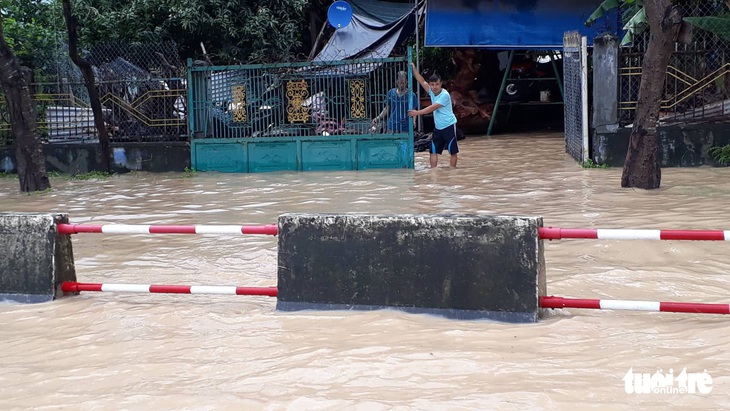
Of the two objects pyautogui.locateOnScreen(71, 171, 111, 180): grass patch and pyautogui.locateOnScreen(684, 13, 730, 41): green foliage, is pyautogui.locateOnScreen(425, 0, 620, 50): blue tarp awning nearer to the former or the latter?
pyautogui.locateOnScreen(684, 13, 730, 41): green foliage

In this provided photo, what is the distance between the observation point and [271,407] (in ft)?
13.0

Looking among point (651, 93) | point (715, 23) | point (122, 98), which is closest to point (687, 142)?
point (715, 23)

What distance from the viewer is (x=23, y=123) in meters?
13.0

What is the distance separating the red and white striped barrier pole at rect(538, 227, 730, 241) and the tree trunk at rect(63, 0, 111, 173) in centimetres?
1167

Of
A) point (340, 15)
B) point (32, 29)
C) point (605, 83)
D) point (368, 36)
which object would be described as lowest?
point (605, 83)

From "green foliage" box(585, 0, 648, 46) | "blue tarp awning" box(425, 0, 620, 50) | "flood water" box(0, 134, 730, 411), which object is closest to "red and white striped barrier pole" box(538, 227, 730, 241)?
"flood water" box(0, 134, 730, 411)

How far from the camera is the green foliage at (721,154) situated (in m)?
13.0

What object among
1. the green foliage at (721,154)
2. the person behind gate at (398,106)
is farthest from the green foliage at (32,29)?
the green foliage at (721,154)

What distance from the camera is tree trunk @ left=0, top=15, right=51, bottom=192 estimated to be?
1289 centimetres

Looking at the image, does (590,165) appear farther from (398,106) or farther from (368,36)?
(368,36)

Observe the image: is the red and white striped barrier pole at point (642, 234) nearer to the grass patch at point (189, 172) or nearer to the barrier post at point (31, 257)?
the barrier post at point (31, 257)

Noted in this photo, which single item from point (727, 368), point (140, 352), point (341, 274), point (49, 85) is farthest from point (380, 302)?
point (49, 85)

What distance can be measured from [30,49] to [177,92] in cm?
448

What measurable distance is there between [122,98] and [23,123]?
3.17 meters
